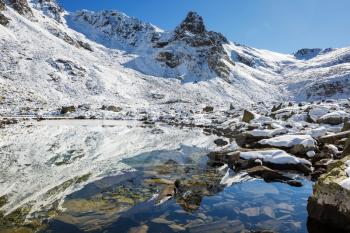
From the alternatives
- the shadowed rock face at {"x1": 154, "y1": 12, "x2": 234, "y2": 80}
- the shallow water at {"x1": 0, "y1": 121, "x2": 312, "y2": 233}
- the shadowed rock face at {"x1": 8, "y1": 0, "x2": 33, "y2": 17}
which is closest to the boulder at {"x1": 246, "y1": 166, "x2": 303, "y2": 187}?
the shallow water at {"x1": 0, "y1": 121, "x2": 312, "y2": 233}

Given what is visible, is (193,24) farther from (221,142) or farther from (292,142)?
(292,142)

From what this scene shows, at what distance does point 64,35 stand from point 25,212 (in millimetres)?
112288

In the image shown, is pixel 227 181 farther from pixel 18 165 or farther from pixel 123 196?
pixel 18 165

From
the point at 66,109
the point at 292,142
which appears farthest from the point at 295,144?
the point at 66,109

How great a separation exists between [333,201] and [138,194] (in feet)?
19.9

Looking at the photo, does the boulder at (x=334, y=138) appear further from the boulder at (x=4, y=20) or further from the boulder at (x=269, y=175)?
the boulder at (x=4, y=20)

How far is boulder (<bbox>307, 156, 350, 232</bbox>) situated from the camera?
809 cm

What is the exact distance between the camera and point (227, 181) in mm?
13844

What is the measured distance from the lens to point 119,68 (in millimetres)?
105938

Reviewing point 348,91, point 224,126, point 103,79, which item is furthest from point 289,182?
point 348,91

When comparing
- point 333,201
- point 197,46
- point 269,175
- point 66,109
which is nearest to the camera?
point 333,201

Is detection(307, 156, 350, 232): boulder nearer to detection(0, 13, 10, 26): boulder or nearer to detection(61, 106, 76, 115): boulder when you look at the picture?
detection(61, 106, 76, 115): boulder

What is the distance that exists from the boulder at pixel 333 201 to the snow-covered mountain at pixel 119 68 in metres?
43.6

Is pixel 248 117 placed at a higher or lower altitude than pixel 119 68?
lower
